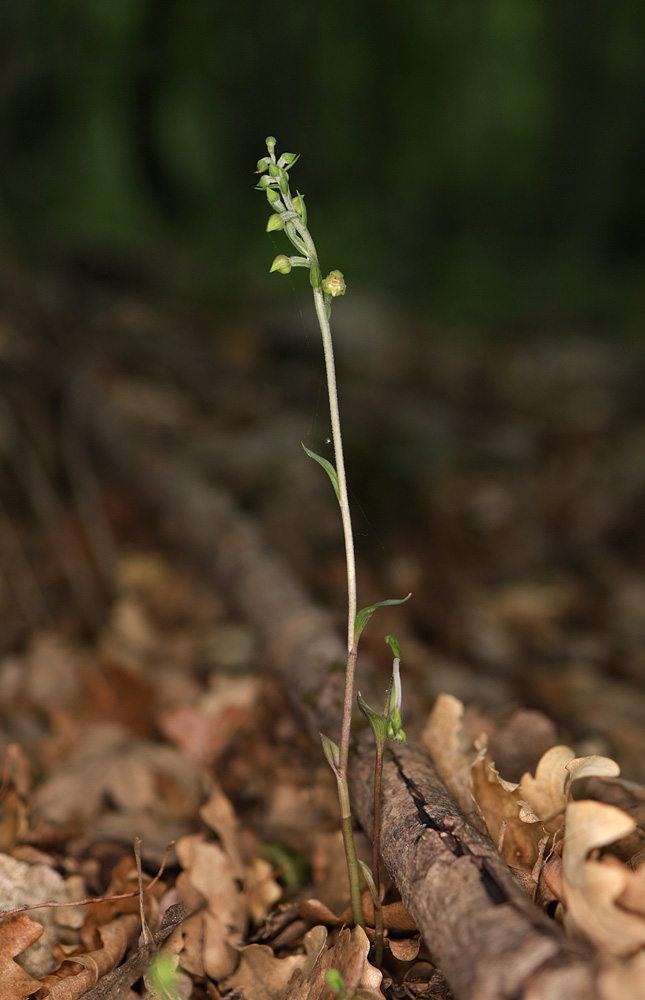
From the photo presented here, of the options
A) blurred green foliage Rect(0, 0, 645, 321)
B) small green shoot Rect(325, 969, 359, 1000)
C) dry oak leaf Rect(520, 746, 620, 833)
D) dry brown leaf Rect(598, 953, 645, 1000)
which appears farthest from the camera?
blurred green foliage Rect(0, 0, 645, 321)

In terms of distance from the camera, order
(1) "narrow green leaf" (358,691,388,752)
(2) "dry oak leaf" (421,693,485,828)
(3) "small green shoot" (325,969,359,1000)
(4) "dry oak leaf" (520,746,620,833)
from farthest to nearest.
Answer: (2) "dry oak leaf" (421,693,485,828)
(4) "dry oak leaf" (520,746,620,833)
(1) "narrow green leaf" (358,691,388,752)
(3) "small green shoot" (325,969,359,1000)

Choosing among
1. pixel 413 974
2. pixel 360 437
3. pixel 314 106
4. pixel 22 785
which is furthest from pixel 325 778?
pixel 314 106

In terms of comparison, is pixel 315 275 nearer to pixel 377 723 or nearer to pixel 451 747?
pixel 377 723

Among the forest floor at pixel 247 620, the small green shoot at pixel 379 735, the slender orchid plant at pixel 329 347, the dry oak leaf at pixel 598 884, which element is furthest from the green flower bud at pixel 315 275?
the dry oak leaf at pixel 598 884

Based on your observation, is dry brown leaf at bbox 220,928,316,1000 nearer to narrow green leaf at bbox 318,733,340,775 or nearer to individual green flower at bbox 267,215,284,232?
narrow green leaf at bbox 318,733,340,775

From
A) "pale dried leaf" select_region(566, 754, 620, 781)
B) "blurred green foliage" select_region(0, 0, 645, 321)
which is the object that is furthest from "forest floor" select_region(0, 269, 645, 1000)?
"blurred green foliage" select_region(0, 0, 645, 321)

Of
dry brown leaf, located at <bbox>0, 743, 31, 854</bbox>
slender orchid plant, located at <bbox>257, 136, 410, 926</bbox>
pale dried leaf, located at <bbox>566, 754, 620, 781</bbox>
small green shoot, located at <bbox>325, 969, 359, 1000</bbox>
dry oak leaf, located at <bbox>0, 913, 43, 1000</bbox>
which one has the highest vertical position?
slender orchid plant, located at <bbox>257, 136, 410, 926</bbox>

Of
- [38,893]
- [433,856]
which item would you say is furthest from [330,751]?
[38,893]

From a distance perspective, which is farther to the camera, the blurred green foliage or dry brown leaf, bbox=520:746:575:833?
the blurred green foliage
